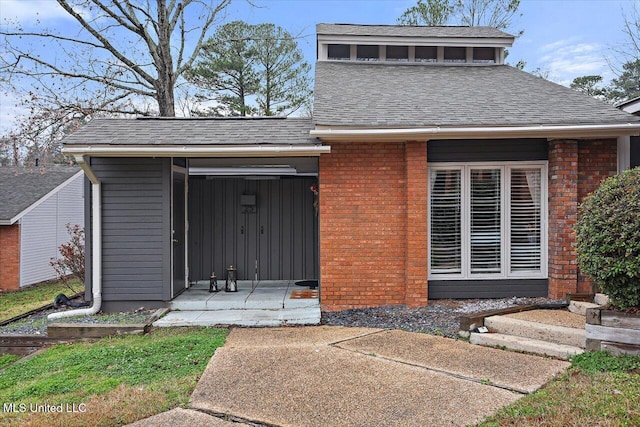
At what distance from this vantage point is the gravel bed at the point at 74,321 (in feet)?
20.9

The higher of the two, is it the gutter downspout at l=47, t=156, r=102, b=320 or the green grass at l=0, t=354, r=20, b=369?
the gutter downspout at l=47, t=156, r=102, b=320

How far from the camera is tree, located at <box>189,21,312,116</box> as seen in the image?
19188mm

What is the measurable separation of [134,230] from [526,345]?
5.66 m

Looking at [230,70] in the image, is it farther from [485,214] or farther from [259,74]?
[485,214]

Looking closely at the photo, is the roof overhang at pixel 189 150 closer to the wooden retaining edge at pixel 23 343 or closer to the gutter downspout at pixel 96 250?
the gutter downspout at pixel 96 250

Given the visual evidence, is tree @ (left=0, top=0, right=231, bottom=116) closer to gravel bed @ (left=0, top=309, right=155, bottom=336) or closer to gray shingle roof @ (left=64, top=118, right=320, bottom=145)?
gray shingle roof @ (left=64, top=118, right=320, bottom=145)

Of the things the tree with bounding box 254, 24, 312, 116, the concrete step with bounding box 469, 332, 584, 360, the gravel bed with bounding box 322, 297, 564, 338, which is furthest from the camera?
the tree with bounding box 254, 24, 312, 116

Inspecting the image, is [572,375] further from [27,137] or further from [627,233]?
[27,137]

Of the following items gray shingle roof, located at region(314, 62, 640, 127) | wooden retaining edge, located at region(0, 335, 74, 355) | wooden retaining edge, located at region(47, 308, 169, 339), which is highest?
gray shingle roof, located at region(314, 62, 640, 127)

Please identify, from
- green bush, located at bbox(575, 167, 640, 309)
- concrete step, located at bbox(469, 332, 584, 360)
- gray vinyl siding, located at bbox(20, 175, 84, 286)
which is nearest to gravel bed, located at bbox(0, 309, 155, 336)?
concrete step, located at bbox(469, 332, 584, 360)

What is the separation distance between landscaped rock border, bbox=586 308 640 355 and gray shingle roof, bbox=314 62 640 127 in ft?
10.3

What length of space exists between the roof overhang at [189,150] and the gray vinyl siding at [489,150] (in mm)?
1802

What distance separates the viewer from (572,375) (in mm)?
4090

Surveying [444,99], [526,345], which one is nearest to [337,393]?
[526,345]
